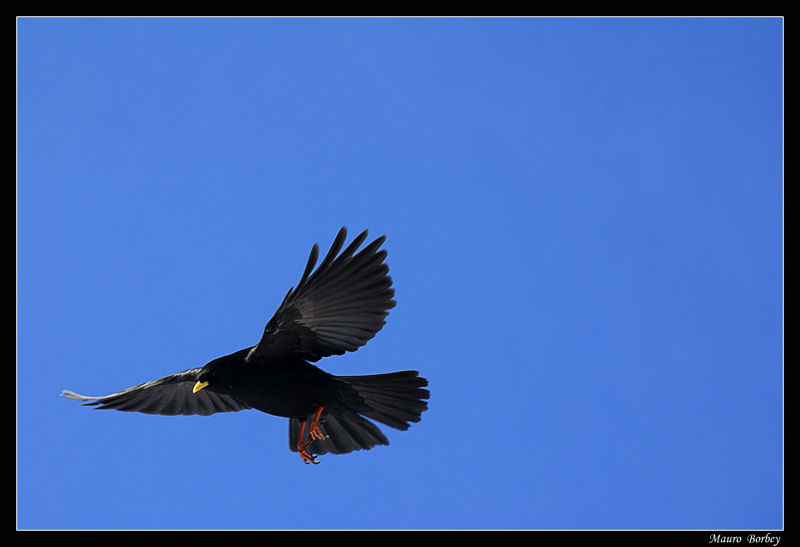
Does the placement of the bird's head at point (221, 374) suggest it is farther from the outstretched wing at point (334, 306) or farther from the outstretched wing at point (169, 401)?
the outstretched wing at point (169, 401)

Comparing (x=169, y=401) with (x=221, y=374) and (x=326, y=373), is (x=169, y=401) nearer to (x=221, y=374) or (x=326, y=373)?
(x=221, y=374)

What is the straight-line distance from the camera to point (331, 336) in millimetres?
9359

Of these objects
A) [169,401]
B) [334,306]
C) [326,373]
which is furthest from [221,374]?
[169,401]

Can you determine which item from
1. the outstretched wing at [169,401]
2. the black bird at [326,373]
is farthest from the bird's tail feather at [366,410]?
the outstretched wing at [169,401]

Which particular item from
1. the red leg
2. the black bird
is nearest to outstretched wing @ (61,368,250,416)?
the black bird

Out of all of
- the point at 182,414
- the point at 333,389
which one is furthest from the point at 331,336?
the point at 182,414

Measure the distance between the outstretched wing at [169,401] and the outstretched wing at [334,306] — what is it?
1.84 metres

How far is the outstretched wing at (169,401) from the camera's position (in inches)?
420

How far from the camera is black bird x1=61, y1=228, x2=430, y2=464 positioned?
8922 millimetres

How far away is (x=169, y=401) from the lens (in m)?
10.8
